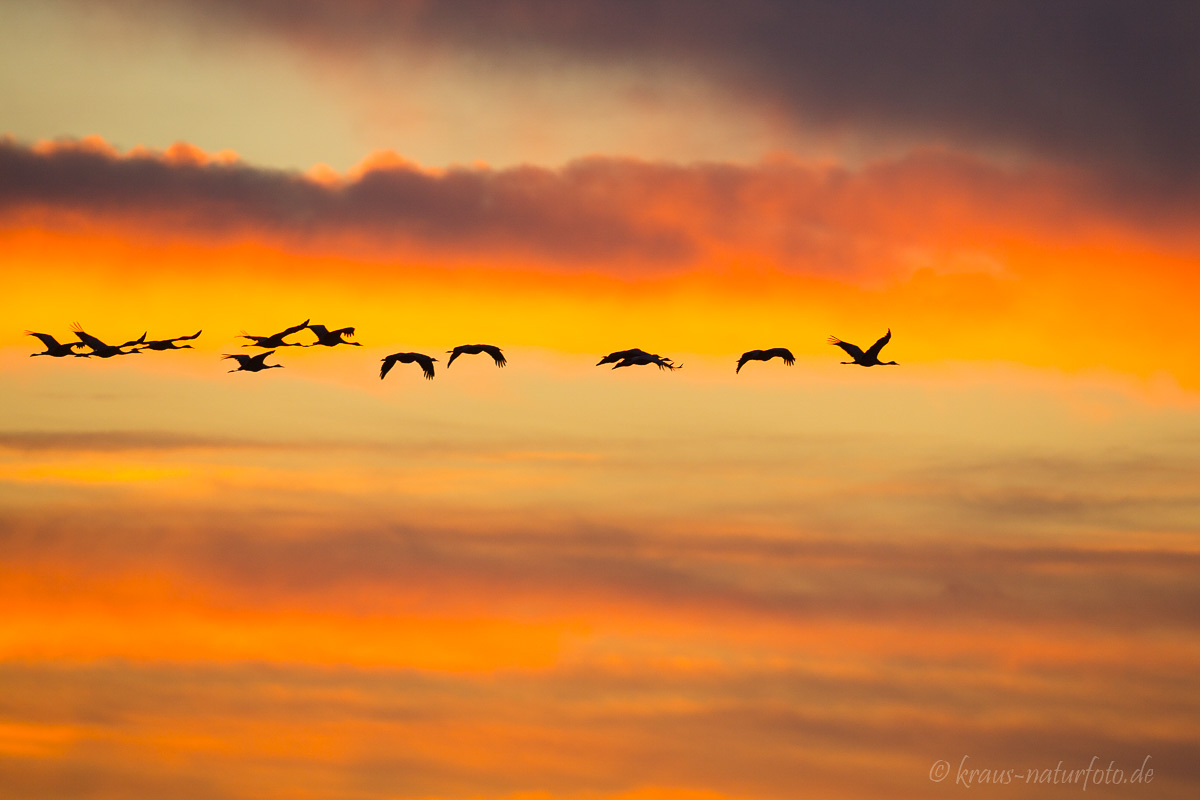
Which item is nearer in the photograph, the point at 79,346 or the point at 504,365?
the point at 504,365

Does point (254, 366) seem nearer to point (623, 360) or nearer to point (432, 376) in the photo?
point (432, 376)

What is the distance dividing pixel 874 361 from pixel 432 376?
2845 centimetres

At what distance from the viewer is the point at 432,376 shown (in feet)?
413

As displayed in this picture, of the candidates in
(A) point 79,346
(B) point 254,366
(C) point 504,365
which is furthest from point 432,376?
(A) point 79,346

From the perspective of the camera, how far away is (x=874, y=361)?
133750mm

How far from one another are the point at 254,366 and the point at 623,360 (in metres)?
24.1

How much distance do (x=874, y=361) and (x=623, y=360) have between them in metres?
17.5

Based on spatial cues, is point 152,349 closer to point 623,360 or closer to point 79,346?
point 79,346

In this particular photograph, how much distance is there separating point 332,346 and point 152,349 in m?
12.7

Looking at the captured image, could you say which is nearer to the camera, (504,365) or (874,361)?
(504,365)

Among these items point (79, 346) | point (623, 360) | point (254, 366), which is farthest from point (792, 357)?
point (79, 346)

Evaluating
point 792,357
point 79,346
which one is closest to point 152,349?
point 79,346

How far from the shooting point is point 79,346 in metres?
133

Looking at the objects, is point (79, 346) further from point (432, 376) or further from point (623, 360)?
point (623, 360)
